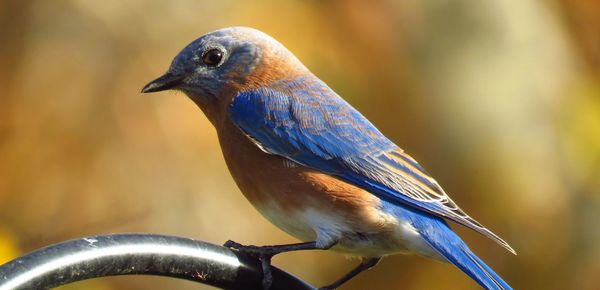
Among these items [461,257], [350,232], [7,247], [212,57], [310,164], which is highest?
[212,57]

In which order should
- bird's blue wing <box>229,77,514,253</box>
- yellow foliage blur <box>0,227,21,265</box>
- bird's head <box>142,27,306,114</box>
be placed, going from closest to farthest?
1. bird's blue wing <box>229,77,514,253</box>
2. bird's head <box>142,27,306,114</box>
3. yellow foliage blur <box>0,227,21,265</box>

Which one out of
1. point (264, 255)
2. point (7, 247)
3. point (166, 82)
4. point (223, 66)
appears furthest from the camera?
point (7, 247)

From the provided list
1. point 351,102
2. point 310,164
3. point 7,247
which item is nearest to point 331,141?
point 310,164

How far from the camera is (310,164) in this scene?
160 inches

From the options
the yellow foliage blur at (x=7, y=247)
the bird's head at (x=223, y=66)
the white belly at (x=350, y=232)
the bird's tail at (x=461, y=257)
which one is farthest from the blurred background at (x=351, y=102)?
the bird's tail at (x=461, y=257)

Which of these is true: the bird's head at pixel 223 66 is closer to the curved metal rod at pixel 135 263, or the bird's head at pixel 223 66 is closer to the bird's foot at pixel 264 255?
the bird's foot at pixel 264 255

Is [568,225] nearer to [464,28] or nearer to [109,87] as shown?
[464,28]

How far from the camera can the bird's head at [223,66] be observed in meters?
4.20

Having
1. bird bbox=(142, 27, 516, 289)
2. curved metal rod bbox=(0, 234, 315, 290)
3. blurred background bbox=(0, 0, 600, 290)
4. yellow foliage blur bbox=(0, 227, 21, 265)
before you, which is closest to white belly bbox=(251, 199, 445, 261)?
bird bbox=(142, 27, 516, 289)

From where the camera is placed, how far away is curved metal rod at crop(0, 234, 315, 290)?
266 cm

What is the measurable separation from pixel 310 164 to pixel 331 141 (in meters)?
0.17

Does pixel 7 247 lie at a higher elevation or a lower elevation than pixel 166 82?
lower

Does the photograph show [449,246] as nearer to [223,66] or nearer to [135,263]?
[223,66]

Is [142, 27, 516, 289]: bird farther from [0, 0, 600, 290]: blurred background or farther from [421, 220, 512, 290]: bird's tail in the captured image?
[0, 0, 600, 290]: blurred background
